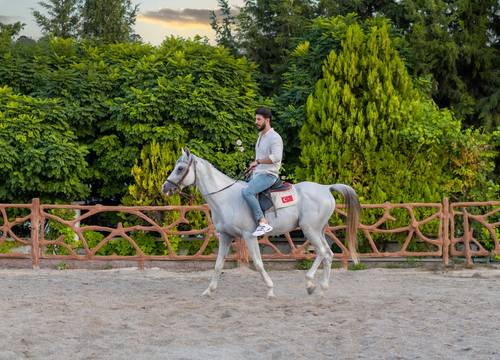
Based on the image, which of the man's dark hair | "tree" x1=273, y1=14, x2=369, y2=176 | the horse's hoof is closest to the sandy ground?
the horse's hoof

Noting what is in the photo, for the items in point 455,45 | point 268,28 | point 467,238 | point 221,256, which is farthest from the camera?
point 268,28

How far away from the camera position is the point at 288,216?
404 inches

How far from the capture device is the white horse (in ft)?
32.6

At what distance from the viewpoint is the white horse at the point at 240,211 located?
9930mm

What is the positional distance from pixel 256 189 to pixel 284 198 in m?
0.51

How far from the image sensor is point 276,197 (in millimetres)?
10141

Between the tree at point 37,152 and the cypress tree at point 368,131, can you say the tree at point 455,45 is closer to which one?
the cypress tree at point 368,131

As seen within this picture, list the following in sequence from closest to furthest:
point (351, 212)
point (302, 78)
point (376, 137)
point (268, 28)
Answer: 1. point (351, 212)
2. point (376, 137)
3. point (302, 78)
4. point (268, 28)

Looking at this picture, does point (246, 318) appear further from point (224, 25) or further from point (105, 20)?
point (105, 20)

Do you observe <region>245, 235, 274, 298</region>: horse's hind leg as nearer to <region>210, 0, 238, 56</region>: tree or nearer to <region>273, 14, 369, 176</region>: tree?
<region>273, 14, 369, 176</region>: tree

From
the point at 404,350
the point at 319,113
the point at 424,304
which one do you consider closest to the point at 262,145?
→ the point at 424,304

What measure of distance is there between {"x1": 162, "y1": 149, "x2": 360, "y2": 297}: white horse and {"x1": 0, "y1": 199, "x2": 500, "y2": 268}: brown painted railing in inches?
126

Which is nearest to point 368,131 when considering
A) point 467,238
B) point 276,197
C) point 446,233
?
point 446,233

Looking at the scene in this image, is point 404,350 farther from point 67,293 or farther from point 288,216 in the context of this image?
point 67,293
